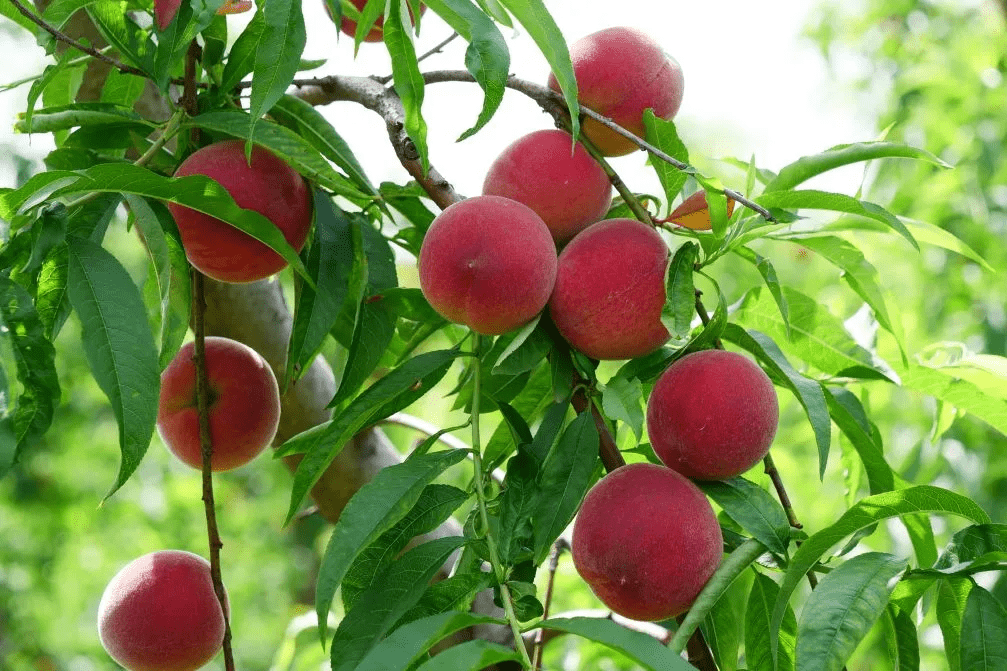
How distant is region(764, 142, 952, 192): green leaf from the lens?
2.84 feet

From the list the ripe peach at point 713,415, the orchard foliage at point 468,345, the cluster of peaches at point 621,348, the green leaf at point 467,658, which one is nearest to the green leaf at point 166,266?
the orchard foliage at point 468,345

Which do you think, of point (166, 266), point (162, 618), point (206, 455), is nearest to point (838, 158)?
point (166, 266)

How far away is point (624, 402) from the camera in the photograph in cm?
84

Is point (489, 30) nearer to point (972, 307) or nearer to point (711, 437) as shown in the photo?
point (711, 437)

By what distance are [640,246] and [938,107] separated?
227 cm

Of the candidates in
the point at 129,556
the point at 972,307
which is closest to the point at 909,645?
the point at 972,307

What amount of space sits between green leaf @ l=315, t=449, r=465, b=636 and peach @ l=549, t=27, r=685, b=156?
0.37m

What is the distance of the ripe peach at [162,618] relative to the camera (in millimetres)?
1039

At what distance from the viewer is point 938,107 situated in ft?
9.27

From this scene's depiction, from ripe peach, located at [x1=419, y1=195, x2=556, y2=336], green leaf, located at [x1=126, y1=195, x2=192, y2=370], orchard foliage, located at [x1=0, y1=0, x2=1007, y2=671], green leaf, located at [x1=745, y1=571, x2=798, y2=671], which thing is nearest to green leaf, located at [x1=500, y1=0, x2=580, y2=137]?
orchard foliage, located at [x1=0, y1=0, x2=1007, y2=671]

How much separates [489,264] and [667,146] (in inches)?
8.9

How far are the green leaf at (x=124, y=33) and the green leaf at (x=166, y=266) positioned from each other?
134 mm

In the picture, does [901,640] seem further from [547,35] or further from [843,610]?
[547,35]

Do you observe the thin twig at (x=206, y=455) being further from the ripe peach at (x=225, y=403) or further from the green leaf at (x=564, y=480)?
the green leaf at (x=564, y=480)
